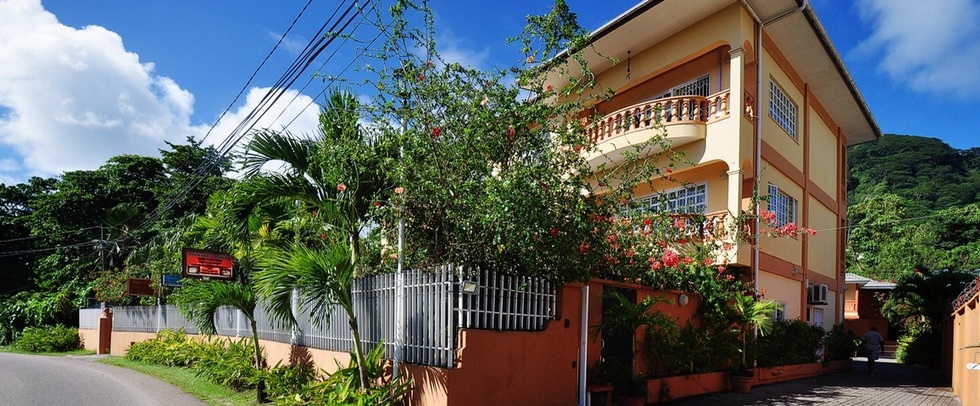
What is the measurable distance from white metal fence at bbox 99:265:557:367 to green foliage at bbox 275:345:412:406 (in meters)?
0.30

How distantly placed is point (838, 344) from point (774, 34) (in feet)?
28.1

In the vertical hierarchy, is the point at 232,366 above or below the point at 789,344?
below

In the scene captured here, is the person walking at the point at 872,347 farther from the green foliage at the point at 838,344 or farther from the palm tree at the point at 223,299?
the palm tree at the point at 223,299

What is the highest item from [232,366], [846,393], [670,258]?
[670,258]

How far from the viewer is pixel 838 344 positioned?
1730 cm

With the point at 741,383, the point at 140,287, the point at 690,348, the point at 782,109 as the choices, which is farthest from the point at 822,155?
the point at 140,287

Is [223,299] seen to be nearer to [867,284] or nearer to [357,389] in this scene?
[357,389]

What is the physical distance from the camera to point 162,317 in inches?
778

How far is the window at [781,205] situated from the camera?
15094 mm

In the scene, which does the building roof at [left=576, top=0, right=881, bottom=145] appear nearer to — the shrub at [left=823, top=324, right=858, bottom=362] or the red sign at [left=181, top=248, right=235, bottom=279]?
the shrub at [left=823, top=324, right=858, bottom=362]

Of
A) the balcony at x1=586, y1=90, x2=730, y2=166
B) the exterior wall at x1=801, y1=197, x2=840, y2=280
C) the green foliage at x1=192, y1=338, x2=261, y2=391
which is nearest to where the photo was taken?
the green foliage at x1=192, y1=338, x2=261, y2=391

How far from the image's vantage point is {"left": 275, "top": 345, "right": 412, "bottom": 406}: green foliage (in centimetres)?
757

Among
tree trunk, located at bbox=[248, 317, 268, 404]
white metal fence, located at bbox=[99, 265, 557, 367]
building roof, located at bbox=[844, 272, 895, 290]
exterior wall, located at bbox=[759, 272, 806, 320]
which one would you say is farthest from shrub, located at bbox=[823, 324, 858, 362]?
tree trunk, located at bbox=[248, 317, 268, 404]

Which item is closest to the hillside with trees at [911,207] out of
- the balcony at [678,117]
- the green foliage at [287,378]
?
the balcony at [678,117]
